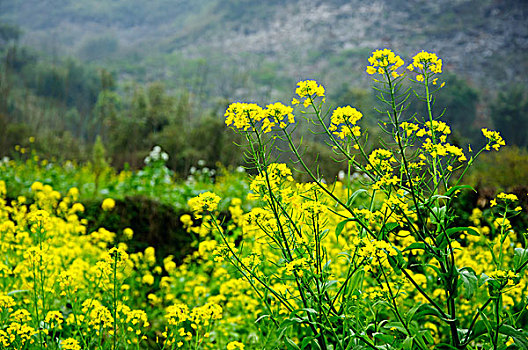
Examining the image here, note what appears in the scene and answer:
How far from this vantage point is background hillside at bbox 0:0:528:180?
27281 millimetres

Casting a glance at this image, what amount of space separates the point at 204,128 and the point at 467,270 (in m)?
16.6

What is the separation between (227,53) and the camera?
6388 centimetres

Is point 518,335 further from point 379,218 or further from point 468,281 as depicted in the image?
point 379,218

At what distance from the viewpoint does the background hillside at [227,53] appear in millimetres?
27281

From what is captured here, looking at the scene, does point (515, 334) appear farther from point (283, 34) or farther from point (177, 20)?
point (177, 20)

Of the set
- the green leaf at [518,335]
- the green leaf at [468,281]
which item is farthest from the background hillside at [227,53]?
the green leaf at [518,335]

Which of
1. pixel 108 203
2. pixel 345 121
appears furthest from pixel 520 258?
pixel 108 203

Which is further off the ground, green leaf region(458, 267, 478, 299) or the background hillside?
green leaf region(458, 267, 478, 299)

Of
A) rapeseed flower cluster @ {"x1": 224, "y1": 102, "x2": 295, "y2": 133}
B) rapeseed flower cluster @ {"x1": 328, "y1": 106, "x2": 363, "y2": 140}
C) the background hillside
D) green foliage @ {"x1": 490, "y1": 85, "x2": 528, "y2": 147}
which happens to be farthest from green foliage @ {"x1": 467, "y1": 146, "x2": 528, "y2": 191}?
green foliage @ {"x1": 490, "y1": 85, "x2": 528, "y2": 147}

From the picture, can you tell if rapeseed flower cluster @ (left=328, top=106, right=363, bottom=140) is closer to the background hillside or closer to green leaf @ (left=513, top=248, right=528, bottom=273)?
green leaf @ (left=513, top=248, right=528, bottom=273)

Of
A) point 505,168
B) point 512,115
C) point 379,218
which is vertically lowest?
point 512,115

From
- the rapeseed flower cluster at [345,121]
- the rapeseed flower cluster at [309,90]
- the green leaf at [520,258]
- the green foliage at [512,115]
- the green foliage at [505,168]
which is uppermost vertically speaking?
the rapeseed flower cluster at [309,90]

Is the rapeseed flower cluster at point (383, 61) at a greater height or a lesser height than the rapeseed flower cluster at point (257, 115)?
greater

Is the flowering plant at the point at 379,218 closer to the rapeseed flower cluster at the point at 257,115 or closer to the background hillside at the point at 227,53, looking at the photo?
the rapeseed flower cluster at the point at 257,115
